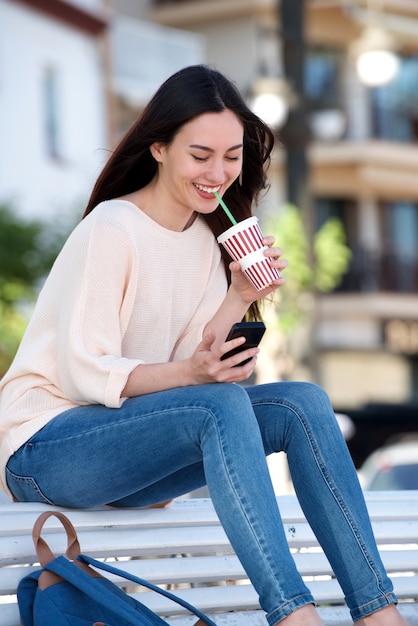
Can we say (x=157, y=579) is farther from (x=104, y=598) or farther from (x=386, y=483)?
(x=386, y=483)

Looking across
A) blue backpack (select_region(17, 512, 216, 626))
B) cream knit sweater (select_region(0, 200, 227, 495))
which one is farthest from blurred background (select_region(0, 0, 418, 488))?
blue backpack (select_region(17, 512, 216, 626))

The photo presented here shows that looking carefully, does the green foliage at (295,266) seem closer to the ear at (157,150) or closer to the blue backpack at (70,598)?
the ear at (157,150)

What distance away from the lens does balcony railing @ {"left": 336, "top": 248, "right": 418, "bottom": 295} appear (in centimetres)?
2736

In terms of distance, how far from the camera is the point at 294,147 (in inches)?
416

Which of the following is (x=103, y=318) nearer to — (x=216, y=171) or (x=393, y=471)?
(x=216, y=171)

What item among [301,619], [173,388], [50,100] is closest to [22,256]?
[50,100]

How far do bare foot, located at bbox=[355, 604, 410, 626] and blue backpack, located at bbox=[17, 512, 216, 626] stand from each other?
0.51 m

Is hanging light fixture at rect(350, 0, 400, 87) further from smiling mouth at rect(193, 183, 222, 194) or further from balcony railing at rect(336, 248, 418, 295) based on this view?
balcony railing at rect(336, 248, 418, 295)

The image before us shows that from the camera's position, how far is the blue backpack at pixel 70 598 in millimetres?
2664

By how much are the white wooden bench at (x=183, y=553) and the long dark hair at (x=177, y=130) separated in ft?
2.09

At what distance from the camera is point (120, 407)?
120 inches

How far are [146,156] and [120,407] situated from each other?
78 cm

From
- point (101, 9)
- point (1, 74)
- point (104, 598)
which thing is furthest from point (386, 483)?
point (101, 9)

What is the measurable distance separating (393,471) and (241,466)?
610 cm
